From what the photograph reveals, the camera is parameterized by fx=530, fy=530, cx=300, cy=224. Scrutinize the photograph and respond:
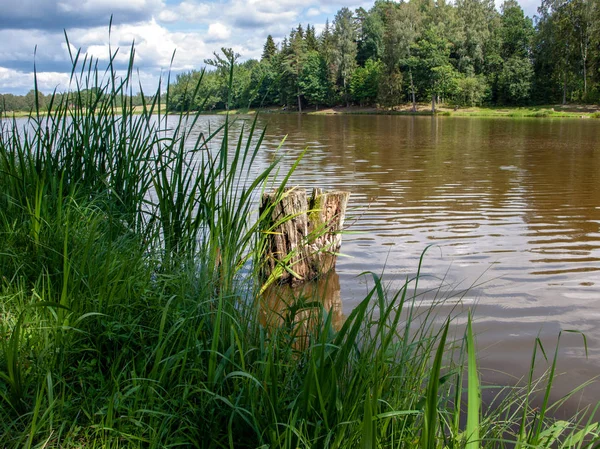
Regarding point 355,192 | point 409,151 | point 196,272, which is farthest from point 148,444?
point 409,151

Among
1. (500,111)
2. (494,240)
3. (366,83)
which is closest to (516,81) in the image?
(500,111)

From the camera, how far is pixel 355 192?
406 inches

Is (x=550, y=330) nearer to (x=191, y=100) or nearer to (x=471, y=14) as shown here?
(x=191, y=100)

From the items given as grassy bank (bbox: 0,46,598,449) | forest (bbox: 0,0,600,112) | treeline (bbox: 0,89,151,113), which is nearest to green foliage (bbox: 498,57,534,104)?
forest (bbox: 0,0,600,112)

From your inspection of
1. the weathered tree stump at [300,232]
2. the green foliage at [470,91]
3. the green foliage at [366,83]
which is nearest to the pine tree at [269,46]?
the green foliage at [366,83]

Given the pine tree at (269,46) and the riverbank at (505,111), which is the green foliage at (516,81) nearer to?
the riverbank at (505,111)

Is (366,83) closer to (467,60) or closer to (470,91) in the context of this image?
(467,60)

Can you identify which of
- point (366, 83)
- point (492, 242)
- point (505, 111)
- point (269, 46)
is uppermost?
point (269, 46)

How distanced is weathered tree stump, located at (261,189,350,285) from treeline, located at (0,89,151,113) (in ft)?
4.70

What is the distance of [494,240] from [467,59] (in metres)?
57.9

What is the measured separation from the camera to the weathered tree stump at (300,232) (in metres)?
4.81

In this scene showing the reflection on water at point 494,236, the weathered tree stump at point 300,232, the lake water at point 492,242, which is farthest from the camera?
the weathered tree stump at point 300,232

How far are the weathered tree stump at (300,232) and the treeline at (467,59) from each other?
41.0 m

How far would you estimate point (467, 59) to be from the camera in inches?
2324
